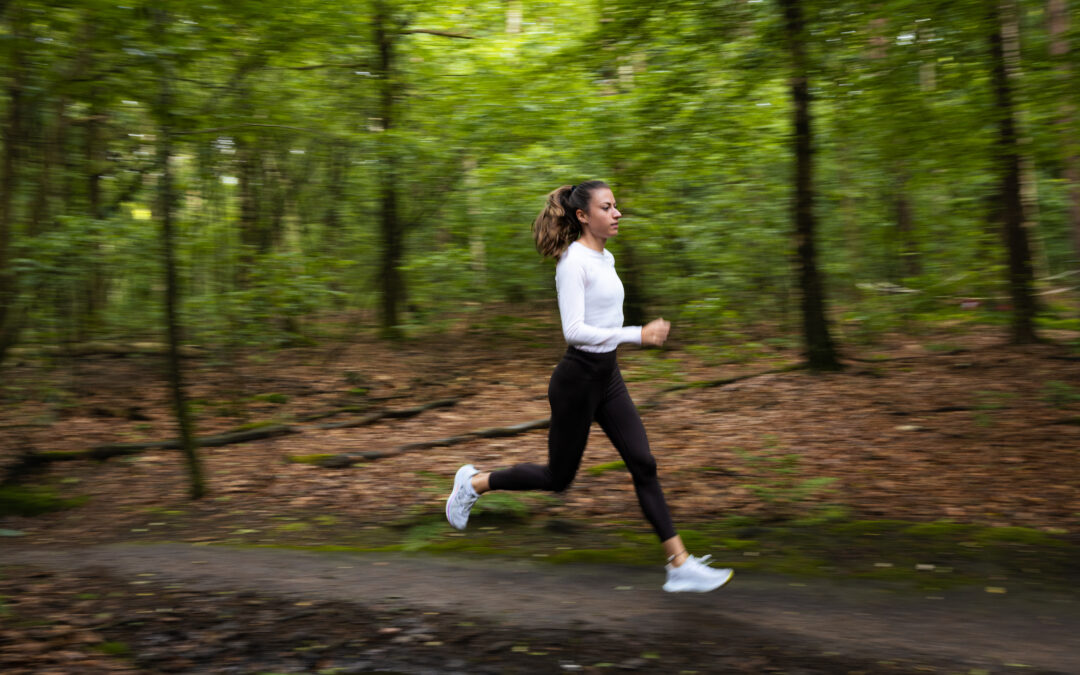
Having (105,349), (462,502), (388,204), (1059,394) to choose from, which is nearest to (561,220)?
(462,502)

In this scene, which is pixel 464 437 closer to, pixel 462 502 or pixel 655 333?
pixel 462 502

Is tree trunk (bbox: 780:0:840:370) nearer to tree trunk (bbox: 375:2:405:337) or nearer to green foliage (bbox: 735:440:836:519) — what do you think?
green foliage (bbox: 735:440:836:519)

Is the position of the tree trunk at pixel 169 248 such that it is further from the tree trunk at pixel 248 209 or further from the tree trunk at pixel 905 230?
the tree trunk at pixel 905 230

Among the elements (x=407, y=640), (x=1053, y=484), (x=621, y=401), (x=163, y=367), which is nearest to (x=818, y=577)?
(x=621, y=401)

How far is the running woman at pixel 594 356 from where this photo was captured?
4.94 meters

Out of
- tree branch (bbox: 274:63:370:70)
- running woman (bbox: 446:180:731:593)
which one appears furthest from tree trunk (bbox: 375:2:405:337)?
running woman (bbox: 446:180:731:593)

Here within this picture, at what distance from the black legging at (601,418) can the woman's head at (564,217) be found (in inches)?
24.0

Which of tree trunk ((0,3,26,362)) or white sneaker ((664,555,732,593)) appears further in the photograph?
tree trunk ((0,3,26,362))

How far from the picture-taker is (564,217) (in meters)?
5.16

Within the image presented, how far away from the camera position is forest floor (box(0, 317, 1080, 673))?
4355mm

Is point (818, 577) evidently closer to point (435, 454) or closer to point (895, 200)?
point (435, 454)

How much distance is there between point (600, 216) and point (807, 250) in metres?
6.38

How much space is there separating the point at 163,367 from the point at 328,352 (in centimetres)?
225

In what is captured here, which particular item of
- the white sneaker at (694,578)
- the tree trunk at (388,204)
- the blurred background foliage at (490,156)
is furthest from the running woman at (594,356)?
the tree trunk at (388,204)
